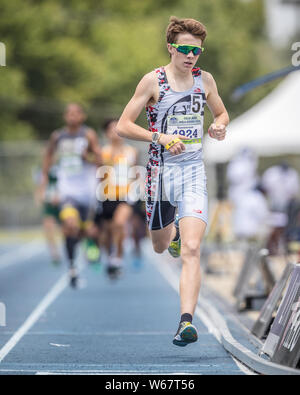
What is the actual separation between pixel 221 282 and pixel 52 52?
31.8 metres

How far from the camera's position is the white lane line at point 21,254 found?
67.1ft

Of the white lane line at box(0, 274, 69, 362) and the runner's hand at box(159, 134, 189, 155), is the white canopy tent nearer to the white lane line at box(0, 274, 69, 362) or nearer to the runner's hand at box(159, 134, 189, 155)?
the white lane line at box(0, 274, 69, 362)

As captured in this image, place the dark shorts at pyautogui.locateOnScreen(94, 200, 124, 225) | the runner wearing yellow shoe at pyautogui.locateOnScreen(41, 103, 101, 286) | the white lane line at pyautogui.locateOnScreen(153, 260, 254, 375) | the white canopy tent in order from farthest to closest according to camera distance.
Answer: the white canopy tent < the dark shorts at pyautogui.locateOnScreen(94, 200, 124, 225) < the runner wearing yellow shoe at pyautogui.locateOnScreen(41, 103, 101, 286) < the white lane line at pyautogui.locateOnScreen(153, 260, 254, 375)

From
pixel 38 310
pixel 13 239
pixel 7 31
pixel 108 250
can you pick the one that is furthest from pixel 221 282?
pixel 7 31

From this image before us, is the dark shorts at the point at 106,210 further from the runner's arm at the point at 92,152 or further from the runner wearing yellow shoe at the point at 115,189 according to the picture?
→ the runner's arm at the point at 92,152

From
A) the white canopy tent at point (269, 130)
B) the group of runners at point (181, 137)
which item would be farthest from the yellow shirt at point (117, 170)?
the white canopy tent at point (269, 130)

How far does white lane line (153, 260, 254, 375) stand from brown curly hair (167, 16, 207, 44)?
91.1 inches

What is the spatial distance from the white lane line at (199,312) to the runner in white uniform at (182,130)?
64 centimetres

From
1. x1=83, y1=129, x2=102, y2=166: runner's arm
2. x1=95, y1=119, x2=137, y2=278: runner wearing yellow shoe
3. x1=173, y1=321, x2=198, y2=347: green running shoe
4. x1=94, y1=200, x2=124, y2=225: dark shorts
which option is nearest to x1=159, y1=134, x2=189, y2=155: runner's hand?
x1=173, y1=321, x2=198, y2=347: green running shoe

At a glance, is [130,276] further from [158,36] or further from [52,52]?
[158,36]

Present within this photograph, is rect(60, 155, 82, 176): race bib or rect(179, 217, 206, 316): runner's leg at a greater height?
rect(60, 155, 82, 176): race bib

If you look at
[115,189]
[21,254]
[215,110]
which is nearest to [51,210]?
[115,189]

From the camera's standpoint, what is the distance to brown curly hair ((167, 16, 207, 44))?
279 inches

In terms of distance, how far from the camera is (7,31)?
4325 cm
